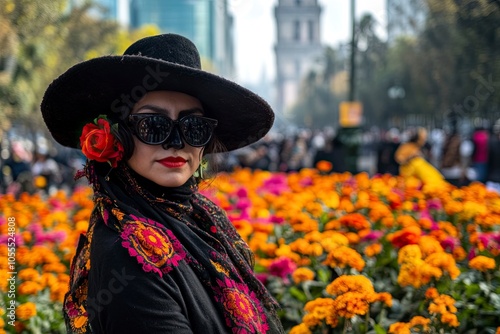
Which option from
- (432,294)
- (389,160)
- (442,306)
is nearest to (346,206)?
(432,294)

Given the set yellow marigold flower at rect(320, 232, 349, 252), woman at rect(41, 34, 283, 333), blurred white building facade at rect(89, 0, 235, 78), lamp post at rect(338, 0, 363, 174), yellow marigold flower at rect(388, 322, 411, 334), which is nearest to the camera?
woman at rect(41, 34, 283, 333)

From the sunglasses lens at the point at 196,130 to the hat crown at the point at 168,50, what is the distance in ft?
0.53

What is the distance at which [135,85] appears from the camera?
183 cm

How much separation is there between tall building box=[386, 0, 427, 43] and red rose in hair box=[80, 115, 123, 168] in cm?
2331

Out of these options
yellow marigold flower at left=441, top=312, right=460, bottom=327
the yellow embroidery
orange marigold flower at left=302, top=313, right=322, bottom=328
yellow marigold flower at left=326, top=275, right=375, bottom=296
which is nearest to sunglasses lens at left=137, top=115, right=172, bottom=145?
the yellow embroidery

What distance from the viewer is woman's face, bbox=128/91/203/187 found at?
1757mm

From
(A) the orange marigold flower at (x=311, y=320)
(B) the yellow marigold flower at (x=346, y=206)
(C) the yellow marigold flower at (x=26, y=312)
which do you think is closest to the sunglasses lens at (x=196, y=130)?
(A) the orange marigold flower at (x=311, y=320)

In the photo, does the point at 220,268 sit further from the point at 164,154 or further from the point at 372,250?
the point at 372,250

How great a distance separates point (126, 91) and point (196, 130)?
26 cm

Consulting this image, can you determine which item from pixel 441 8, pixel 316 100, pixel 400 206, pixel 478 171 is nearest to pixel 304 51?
pixel 316 100

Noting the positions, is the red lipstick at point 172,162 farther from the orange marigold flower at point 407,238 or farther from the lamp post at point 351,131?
the lamp post at point 351,131

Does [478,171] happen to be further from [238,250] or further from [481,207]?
[238,250]

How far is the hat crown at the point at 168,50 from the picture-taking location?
178cm

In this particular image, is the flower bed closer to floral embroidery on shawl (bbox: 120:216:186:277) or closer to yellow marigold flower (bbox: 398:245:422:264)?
yellow marigold flower (bbox: 398:245:422:264)
